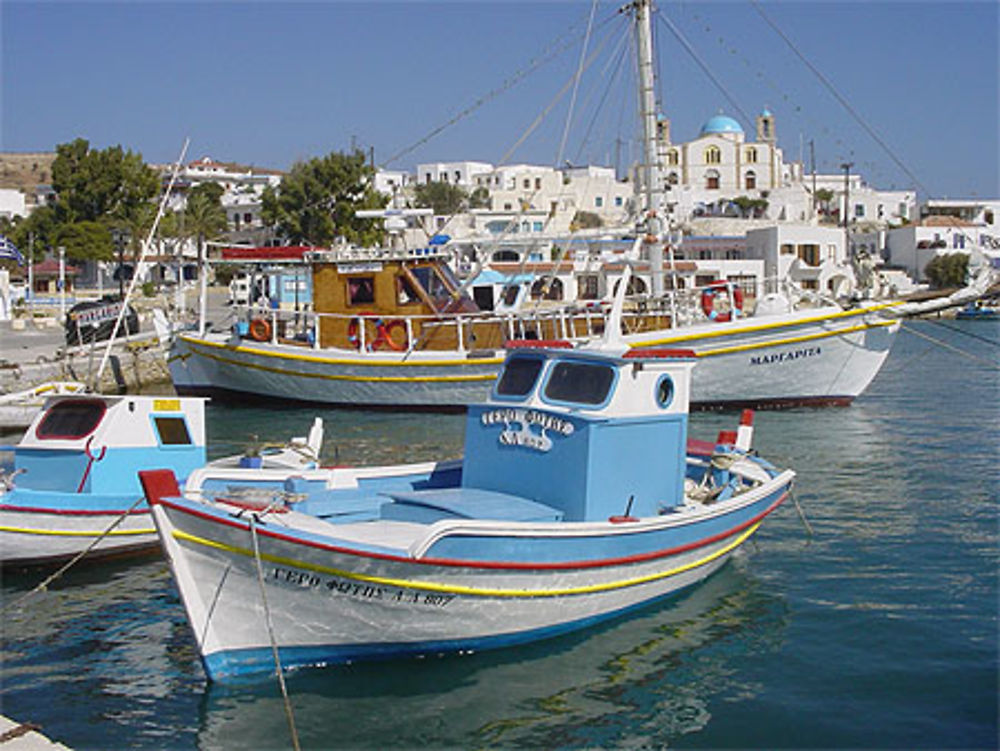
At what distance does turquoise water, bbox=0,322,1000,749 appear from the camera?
9.00m

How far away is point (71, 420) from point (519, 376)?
596 cm

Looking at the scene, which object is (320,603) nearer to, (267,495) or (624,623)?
(267,495)

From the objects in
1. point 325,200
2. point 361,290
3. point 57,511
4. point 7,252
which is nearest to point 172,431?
point 57,511

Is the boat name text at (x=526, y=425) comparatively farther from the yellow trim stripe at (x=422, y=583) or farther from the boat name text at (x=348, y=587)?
the boat name text at (x=348, y=587)

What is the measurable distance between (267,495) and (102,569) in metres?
3.85

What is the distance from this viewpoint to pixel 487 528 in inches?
384

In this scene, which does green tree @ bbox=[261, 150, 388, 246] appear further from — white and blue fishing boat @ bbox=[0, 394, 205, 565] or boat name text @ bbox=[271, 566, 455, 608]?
boat name text @ bbox=[271, 566, 455, 608]

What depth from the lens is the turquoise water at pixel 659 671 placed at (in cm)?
900

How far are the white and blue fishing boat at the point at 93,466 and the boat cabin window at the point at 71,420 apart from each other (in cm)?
1

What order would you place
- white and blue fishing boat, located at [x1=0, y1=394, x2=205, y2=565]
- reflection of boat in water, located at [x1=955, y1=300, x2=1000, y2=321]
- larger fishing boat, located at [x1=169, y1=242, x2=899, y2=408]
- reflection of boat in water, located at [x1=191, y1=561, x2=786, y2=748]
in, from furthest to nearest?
reflection of boat in water, located at [x1=955, y1=300, x2=1000, y2=321]
larger fishing boat, located at [x1=169, y1=242, x2=899, y2=408]
white and blue fishing boat, located at [x1=0, y1=394, x2=205, y2=565]
reflection of boat in water, located at [x1=191, y1=561, x2=786, y2=748]

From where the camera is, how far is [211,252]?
257 feet

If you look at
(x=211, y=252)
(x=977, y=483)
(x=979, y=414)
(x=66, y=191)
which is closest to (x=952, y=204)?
(x=211, y=252)

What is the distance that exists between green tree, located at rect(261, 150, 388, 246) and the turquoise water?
189ft

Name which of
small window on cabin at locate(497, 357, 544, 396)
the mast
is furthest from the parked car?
small window on cabin at locate(497, 357, 544, 396)
